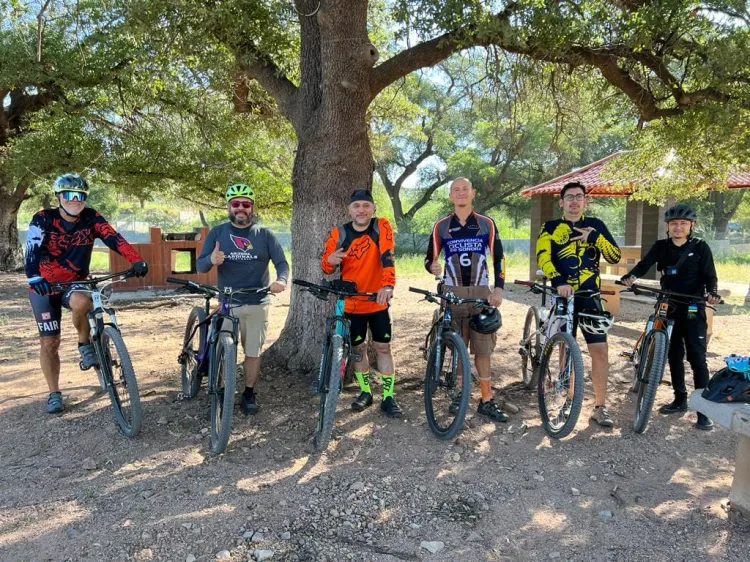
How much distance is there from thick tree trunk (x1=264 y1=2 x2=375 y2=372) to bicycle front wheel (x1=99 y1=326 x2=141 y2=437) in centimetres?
167

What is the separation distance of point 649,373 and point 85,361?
14.3 feet

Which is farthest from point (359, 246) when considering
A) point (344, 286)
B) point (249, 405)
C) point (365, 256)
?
point (249, 405)

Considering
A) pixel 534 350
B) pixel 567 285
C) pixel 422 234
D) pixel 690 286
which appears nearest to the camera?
pixel 567 285

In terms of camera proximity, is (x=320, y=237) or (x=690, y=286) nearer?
(x=690, y=286)

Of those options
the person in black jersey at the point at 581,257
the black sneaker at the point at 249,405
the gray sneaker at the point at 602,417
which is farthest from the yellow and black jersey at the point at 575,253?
the black sneaker at the point at 249,405

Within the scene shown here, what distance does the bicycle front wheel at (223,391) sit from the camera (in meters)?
3.72

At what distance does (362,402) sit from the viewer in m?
4.64

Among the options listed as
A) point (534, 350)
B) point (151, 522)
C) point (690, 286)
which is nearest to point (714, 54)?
point (690, 286)

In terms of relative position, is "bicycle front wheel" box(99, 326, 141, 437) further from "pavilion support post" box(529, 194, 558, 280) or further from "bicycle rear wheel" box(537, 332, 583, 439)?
"pavilion support post" box(529, 194, 558, 280)

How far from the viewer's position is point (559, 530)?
3.02 meters

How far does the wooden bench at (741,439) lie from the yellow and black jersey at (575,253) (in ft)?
4.68

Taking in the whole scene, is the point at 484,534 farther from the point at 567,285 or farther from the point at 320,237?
the point at 320,237

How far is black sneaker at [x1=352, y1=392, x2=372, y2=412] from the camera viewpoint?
15.2ft

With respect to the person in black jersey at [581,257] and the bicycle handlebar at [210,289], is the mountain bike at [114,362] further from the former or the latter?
the person in black jersey at [581,257]
